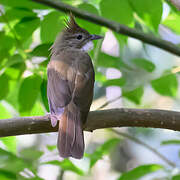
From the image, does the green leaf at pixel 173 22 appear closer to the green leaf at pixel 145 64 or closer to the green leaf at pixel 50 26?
the green leaf at pixel 145 64

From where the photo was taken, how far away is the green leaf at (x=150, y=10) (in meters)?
2.93

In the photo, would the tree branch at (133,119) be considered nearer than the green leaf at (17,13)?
Yes

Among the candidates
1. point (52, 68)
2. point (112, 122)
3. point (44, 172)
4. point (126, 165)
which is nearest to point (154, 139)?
point (126, 165)

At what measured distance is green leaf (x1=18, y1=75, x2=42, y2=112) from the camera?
3.01 metres

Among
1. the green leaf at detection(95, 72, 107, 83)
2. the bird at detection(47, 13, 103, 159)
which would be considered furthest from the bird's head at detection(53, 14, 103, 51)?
the green leaf at detection(95, 72, 107, 83)

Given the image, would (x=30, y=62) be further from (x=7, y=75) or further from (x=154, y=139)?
(x=154, y=139)

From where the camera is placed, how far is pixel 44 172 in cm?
733

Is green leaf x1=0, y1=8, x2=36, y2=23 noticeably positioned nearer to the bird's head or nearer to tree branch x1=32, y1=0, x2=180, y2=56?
tree branch x1=32, y1=0, x2=180, y2=56

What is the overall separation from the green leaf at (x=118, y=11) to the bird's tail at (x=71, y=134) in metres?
0.75

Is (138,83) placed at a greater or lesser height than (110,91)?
greater

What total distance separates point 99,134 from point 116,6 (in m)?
4.78

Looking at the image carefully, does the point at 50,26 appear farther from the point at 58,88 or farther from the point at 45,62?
the point at 58,88

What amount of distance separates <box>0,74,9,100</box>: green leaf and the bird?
13.6 inches

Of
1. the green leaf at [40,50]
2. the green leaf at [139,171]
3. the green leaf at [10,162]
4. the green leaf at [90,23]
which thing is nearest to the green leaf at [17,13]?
the green leaf at [40,50]
